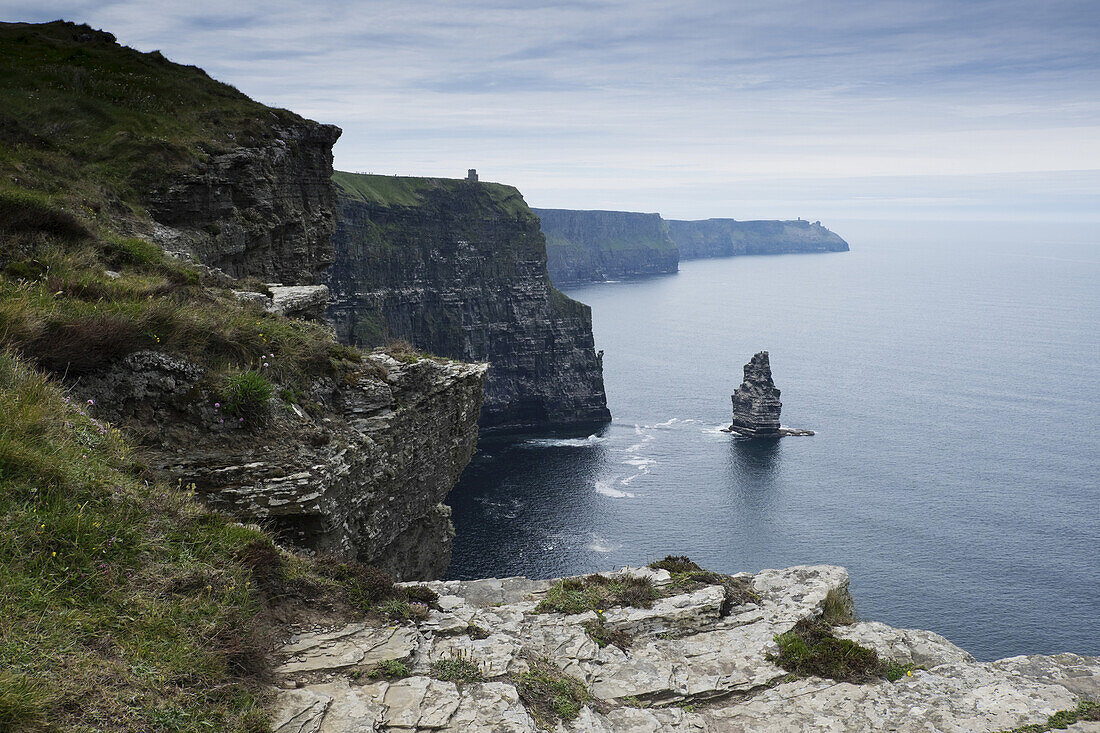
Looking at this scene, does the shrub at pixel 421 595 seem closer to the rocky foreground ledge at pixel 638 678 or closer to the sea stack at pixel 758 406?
the rocky foreground ledge at pixel 638 678

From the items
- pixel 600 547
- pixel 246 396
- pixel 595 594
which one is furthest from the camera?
pixel 600 547

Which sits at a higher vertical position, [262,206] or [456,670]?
[262,206]

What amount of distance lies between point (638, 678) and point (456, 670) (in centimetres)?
319

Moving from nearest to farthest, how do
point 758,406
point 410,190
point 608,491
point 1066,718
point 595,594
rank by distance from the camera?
→ point 1066,718 < point 595,594 < point 608,491 < point 758,406 < point 410,190

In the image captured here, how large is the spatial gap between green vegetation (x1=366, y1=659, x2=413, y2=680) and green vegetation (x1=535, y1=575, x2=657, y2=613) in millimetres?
4145

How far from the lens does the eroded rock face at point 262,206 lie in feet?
105

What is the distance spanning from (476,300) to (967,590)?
98.2m

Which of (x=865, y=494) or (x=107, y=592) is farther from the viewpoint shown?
(x=865, y=494)

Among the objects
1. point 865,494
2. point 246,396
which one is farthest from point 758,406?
point 246,396

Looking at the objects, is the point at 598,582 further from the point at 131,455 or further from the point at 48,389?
the point at 48,389

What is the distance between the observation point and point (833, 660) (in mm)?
12508

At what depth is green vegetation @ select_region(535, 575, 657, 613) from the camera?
1410 centimetres

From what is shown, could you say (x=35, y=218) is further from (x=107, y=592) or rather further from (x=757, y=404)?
(x=757, y=404)

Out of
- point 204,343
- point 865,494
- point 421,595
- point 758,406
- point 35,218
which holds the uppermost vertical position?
point 35,218
